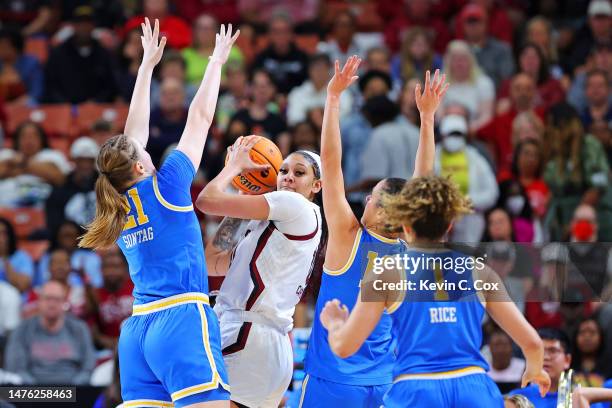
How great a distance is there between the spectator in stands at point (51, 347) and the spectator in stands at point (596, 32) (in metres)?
7.40

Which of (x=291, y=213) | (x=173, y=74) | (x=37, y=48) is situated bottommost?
(x=291, y=213)

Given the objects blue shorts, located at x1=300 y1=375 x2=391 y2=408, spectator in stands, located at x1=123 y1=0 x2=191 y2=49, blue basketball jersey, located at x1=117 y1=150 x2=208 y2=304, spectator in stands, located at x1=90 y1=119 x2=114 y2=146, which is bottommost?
blue shorts, located at x1=300 y1=375 x2=391 y2=408

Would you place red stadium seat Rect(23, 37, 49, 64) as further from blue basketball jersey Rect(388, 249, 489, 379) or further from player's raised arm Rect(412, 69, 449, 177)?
blue basketball jersey Rect(388, 249, 489, 379)

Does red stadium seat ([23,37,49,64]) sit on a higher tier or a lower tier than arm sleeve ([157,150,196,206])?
higher

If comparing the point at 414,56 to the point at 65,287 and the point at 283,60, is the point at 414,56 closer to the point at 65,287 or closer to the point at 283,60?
the point at 283,60

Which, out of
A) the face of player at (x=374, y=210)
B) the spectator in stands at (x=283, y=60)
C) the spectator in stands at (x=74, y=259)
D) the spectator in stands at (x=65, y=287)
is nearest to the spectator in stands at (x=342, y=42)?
the spectator in stands at (x=283, y=60)

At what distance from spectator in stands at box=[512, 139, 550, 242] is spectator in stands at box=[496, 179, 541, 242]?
0.45 ft

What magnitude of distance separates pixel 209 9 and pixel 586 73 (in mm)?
5405

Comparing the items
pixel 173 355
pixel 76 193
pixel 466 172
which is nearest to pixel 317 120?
pixel 466 172

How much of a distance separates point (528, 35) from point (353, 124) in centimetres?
337

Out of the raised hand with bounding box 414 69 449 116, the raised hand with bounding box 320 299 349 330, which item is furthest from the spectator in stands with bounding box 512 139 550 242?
the raised hand with bounding box 320 299 349 330

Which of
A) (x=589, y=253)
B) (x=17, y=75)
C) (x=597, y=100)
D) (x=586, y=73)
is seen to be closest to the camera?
(x=589, y=253)

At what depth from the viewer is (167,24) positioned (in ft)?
48.8

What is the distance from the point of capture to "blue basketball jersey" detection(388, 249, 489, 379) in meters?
5.42
